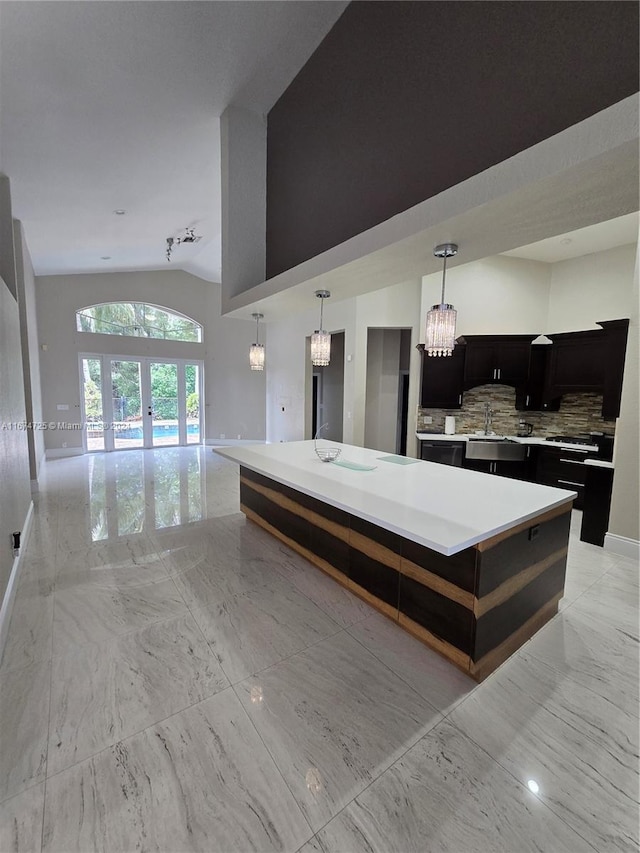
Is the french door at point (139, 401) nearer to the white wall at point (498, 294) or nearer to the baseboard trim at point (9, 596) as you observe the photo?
the baseboard trim at point (9, 596)

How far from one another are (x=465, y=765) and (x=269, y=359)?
7601 millimetres

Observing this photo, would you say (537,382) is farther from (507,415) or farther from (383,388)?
(383,388)

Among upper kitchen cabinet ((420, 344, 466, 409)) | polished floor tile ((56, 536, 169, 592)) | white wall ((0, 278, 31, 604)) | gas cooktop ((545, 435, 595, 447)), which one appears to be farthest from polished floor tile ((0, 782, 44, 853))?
gas cooktop ((545, 435, 595, 447))

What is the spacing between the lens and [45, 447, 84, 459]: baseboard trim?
705 cm

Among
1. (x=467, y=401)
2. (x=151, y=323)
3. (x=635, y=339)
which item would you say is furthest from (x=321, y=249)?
(x=151, y=323)

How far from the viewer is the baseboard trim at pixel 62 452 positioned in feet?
23.1

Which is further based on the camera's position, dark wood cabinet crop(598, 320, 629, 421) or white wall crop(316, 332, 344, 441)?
white wall crop(316, 332, 344, 441)

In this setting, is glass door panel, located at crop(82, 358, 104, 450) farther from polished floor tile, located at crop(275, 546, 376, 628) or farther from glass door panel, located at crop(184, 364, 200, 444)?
polished floor tile, located at crop(275, 546, 376, 628)

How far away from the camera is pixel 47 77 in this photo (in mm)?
2346

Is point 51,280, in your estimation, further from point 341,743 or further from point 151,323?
point 341,743

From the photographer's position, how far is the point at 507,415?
547 cm

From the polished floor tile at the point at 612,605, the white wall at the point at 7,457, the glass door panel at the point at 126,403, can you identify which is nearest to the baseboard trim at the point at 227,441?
the glass door panel at the point at 126,403

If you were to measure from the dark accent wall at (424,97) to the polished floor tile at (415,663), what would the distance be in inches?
99.1

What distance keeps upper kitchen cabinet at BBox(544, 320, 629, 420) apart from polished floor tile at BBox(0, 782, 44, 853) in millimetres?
5028
